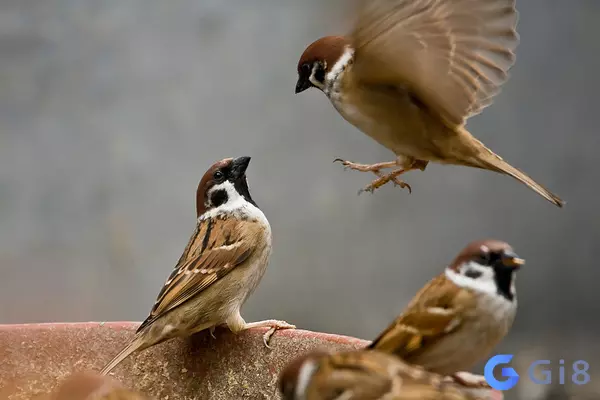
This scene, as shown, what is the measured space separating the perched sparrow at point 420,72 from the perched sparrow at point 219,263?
0.51m

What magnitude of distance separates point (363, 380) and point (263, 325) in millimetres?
575

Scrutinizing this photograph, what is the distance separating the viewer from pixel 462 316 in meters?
0.87

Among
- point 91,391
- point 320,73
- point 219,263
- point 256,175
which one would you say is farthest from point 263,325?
point 256,175

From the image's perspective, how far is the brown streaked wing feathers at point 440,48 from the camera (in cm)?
83

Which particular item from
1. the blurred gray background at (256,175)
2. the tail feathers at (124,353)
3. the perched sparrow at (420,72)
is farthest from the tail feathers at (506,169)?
the blurred gray background at (256,175)

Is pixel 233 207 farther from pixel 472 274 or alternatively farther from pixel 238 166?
pixel 472 274

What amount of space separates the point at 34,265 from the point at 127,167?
48 cm

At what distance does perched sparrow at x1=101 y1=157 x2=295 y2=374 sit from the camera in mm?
1377

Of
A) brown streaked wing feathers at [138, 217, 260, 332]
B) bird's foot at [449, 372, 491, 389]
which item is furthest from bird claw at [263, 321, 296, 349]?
bird's foot at [449, 372, 491, 389]

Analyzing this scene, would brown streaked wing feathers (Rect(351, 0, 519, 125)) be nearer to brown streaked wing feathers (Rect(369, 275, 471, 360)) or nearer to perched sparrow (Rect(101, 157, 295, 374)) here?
brown streaked wing feathers (Rect(369, 275, 471, 360))

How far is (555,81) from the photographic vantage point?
2.38 m

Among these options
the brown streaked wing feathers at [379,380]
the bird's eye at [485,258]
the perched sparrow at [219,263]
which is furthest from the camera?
the perched sparrow at [219,263]

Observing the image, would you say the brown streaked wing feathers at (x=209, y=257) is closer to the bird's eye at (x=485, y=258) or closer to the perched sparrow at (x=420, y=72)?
the perched sparrow at (x=420, y=72)

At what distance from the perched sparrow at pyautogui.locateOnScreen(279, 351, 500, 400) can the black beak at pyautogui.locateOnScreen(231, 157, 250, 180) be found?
0.64 m
